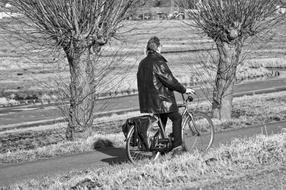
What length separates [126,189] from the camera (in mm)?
7801

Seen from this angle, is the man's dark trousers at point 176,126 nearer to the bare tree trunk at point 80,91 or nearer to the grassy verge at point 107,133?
the grassy verge at point 107,133

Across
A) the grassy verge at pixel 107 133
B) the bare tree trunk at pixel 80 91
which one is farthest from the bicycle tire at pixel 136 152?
the bare tree trunk at pixel 80 91

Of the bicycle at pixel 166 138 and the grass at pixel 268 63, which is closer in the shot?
the bicycle at pixel 166 138

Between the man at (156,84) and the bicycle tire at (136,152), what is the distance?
1.57ft

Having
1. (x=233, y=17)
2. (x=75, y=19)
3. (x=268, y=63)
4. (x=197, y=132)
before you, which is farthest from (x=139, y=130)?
(x=268, y=63)

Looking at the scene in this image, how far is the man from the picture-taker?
9.53 meters

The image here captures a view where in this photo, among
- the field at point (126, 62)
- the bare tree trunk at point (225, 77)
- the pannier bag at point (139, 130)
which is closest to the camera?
the pannier bag at point (139, 130)

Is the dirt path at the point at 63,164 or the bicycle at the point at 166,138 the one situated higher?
the bicycle at the point at 166,138

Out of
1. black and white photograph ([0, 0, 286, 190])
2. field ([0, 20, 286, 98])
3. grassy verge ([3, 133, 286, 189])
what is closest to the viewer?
grassy verge ([3, 133, 286, 189])

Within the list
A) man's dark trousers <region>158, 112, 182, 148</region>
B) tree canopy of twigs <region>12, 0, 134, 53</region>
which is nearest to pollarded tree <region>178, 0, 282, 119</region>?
tree canopy of twigs <region>12, 0, 134, 53</region>

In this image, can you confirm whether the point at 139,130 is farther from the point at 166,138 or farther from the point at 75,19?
the point at 75,19

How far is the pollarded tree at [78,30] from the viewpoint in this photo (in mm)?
12742

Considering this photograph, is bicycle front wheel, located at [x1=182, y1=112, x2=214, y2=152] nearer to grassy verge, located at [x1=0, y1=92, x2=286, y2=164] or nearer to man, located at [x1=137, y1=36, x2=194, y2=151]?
man, located at [x1=137, y1=36, x2=194, y2=151]

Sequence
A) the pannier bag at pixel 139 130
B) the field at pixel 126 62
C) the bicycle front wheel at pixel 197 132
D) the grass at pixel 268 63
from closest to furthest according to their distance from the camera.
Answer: the pannier bag at pixel 139 130, the bicycle front wheel at pixel 197 132, the field at pixel 126 62, the grass at pixel 268 63
